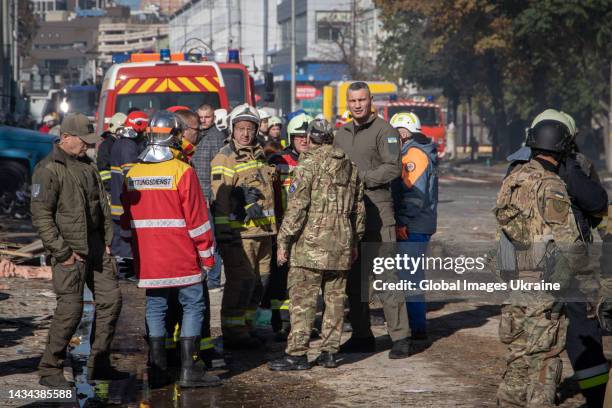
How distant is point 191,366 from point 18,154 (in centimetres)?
1443

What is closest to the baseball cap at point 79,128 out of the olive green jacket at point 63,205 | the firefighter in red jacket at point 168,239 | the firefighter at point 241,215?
the olive green jacket at point 63,205

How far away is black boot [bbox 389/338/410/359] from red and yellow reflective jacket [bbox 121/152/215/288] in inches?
72.0

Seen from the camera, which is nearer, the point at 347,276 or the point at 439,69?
the point at 347,276

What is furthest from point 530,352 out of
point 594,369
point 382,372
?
point 382,372

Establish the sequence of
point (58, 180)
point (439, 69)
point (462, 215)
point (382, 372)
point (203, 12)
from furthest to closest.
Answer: point (203, 12) < point (439, 69) < point (462, 215) < point (382, 372) < point (58, 180)

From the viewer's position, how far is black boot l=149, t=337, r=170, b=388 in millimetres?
7863

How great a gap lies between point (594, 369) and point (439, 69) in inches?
1923

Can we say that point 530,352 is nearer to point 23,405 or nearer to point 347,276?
point 347,276

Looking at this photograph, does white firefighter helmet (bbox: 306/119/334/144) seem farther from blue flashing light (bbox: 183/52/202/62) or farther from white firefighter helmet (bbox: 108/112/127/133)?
blue flashing light (bbox: 183/52/202/62)

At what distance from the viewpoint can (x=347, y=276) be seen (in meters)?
8.74

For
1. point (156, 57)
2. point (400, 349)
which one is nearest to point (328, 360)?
point (400, 349)

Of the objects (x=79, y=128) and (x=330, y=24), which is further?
(x=330, y=24)

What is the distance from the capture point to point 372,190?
891 centimetres

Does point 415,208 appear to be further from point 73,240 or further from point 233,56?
point 233,56
